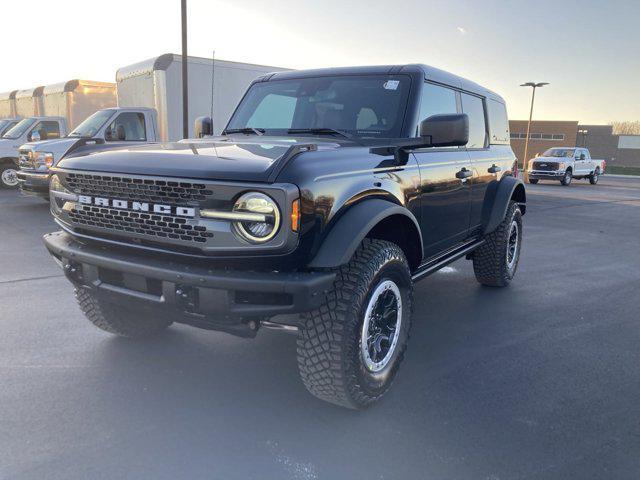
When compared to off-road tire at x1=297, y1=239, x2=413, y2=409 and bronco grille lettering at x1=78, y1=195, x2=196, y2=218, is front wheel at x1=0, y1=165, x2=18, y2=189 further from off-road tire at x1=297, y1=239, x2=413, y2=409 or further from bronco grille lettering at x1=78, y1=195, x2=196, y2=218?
off-road tire at x1=297, y1=239, x2=413, y2=409

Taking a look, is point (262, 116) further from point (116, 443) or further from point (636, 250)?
point (636, 250)

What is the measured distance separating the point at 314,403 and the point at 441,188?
181 cm

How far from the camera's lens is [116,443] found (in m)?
2.59

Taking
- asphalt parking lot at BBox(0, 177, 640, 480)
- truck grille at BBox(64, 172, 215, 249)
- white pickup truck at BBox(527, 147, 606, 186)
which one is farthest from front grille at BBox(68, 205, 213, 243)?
white pickup truck at BBox(527, 147, 606, 186)

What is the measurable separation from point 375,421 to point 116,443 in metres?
1.37

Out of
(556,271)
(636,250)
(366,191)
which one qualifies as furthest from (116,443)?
(636,250)

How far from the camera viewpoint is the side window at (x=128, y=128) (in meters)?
9.98

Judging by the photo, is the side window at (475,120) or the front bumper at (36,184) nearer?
the side window at (475,120)

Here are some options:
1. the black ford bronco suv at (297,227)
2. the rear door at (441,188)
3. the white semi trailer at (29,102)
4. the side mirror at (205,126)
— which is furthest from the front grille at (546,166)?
the side mirror at (205,126)

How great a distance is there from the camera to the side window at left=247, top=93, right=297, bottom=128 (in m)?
4.08

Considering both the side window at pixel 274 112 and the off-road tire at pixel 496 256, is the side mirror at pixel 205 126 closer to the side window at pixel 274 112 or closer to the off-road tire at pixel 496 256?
the side window at pixel 274 112

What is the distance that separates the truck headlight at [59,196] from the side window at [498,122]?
13.2ft

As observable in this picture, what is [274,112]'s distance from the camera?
4207mm

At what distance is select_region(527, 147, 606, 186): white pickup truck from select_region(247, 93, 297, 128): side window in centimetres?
2426
